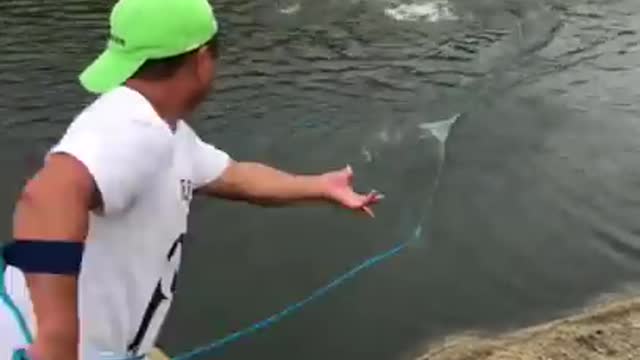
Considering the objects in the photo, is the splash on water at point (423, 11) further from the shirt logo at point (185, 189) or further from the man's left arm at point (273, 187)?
the shirt logo at point (185, 189)

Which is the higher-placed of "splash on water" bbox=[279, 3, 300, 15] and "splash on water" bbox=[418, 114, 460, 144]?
"splash on water" bbox=[279, 3, 300, 15]

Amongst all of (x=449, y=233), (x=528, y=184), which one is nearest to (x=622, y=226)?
(x=528, y=184)

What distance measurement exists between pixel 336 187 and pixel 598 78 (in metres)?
Answer: 8.98

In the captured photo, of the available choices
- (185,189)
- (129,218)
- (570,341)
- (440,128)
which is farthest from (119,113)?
Result: (440,128)

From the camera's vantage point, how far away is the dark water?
764cm

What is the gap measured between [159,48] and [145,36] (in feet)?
0.17

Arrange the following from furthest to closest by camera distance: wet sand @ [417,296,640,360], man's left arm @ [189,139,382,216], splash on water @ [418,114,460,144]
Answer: splash on water @ [418,114,460,144] → wet sand @ [417,296,640,360] → man's left arm @ [189,139,382,216]

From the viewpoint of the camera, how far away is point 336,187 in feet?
11.6

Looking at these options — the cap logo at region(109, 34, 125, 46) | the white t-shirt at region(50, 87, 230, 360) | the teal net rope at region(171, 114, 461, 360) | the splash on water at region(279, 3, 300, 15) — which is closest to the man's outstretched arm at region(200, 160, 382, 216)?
the white t-shirt at region(50, 87, 230, 360)

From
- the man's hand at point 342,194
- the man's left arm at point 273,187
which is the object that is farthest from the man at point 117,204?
the man's hand at point 342,194

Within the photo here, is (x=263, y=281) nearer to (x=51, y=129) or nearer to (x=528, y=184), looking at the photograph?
(x=528, y=184)

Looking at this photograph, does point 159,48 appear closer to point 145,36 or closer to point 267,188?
point 145,36

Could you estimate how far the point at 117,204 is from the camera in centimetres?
265

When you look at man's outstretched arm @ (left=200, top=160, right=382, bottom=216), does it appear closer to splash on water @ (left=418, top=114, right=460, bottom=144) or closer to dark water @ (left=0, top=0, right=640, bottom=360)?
dark water @ (left=0, top=0, right=640, bottom=360)
